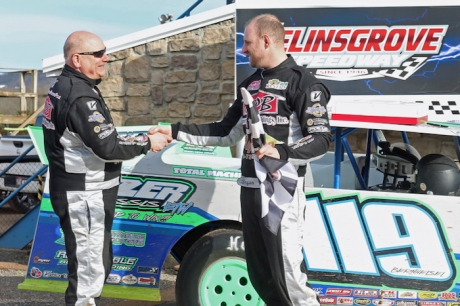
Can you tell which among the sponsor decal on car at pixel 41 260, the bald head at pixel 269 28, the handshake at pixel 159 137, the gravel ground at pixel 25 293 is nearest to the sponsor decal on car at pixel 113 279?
the sponsor decal on car at pixel 41 260

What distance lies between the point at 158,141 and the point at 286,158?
0.96 m

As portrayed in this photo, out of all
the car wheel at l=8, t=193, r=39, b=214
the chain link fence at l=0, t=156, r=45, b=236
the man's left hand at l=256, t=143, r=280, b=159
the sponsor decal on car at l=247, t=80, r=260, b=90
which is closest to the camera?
the man's left hand at l=256, t=143, r=280, b=159

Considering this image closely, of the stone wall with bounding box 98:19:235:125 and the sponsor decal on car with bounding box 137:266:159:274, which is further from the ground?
the stone wall with bounding box 98:19:235:125

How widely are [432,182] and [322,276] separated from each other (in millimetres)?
940

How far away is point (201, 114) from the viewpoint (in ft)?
27.2

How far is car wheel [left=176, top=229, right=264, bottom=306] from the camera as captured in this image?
4.03 metres

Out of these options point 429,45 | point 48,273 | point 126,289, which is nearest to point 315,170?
point 126,289

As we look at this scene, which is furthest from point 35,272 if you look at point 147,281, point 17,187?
point 17,187

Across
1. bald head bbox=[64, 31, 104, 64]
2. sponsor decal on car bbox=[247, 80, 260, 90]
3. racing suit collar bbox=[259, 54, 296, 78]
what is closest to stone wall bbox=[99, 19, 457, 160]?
bald head bbox=[64, 31, 104, 64]

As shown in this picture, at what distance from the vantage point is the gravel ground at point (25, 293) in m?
5.27

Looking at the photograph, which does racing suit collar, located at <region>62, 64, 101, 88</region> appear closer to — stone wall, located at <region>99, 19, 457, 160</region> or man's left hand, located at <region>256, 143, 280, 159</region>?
man's left hand, located at <region>256, 143, 280, 159</region>

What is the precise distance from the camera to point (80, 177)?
371 cm

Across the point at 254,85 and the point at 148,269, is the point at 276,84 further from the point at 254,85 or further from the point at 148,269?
the point at 148,269

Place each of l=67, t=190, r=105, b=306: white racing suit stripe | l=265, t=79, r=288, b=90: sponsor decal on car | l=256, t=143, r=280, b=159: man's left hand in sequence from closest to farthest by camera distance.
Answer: l=256, t=143, r=280, b=159: man's left hand < l=265, t=79, r=288, b=90: sponsor decal on car < l=67, t=190, r=105, b=306: white racing suit stripe
